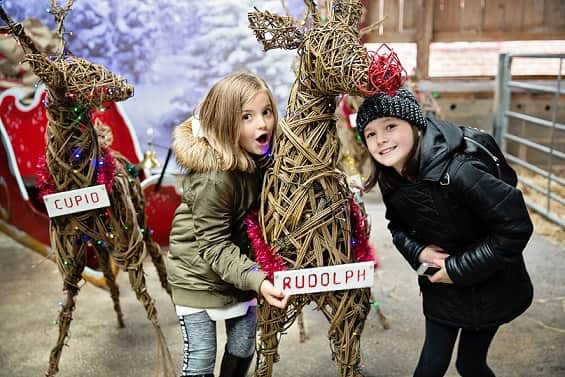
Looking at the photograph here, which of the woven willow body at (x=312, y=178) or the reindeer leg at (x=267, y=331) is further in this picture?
the reindeer leg at (x=267, y=331)

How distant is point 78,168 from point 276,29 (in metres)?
0.95

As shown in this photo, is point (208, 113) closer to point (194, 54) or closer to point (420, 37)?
point (194, 54)

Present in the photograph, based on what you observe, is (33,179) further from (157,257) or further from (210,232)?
(210,232)

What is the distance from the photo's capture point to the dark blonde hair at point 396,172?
1.67 meters

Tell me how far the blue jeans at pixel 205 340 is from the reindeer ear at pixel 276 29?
2.83ft

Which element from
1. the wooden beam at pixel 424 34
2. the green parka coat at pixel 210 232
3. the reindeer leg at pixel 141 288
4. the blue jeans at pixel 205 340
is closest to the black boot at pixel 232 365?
the blue jeans at pixel 205 340

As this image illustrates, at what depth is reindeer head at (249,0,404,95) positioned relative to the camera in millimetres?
1407

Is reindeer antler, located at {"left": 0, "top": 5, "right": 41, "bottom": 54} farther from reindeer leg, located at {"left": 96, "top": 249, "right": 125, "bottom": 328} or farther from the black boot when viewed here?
the black boot

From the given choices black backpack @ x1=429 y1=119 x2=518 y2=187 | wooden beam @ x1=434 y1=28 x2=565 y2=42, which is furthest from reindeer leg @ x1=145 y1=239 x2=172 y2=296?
wooden beam @ x1=434 y1=28 x2=565 y2=42

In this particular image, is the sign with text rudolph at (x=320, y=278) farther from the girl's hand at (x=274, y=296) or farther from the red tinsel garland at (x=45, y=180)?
the red tinsel garland at (x=45, y=180)

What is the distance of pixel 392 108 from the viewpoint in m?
1.58

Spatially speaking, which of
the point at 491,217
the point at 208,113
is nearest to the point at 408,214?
the point at 491,217

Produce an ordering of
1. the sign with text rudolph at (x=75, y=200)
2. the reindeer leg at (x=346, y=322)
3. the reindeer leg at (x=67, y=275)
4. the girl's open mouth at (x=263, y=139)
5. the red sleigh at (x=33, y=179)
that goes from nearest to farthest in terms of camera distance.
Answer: the reindeer leg at (x=346, y=322)
the girl's open mouth at (x=263, y=139)
the sign with text rudolph at (x=75, y=200)
the reindeer leg at (x=67, y=275)
the red sleigh at (x=33, y=179)

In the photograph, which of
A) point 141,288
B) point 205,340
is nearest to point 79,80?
point 141,288
